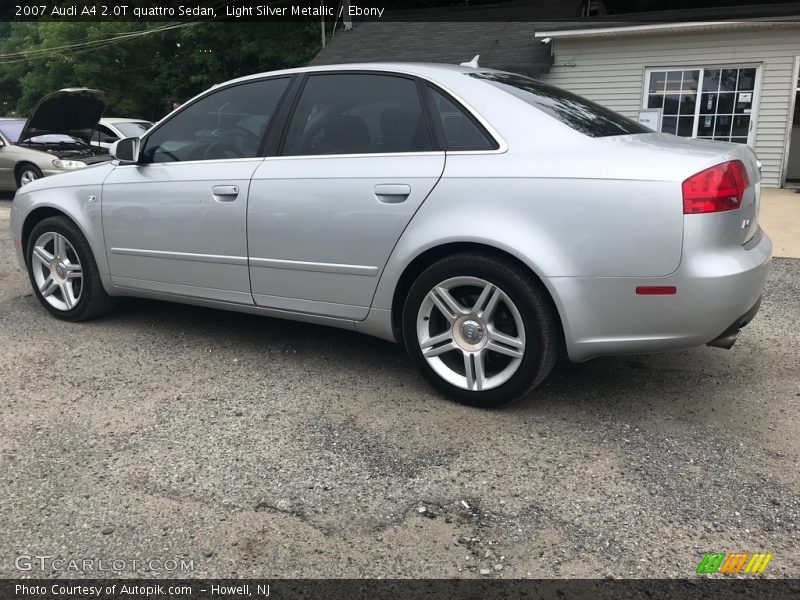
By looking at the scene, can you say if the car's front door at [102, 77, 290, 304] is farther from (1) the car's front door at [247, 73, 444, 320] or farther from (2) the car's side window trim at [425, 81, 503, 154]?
(2) the car's side window trim at [425, 81, 503, 154]

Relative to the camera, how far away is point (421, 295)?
3.27 metres

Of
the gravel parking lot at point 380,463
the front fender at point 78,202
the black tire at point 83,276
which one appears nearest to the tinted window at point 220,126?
the front fender at point 78,202

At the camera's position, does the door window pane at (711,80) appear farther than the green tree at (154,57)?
No

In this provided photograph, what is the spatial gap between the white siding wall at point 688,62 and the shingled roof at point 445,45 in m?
0.71

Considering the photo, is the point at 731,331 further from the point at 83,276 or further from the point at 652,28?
the point at 652,28

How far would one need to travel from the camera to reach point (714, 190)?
2775mm

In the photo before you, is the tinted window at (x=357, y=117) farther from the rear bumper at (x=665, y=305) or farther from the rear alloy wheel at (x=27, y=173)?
the rear alloy wheel at (x=27, y=173)

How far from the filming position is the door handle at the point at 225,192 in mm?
3744

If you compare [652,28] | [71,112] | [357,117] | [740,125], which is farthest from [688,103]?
[357,117]

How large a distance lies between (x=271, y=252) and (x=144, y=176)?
111 centimetres

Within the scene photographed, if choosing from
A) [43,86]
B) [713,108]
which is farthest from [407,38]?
[43,86]

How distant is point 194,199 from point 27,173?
9.39 meters

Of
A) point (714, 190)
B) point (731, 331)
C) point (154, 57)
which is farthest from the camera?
point (154, 57)

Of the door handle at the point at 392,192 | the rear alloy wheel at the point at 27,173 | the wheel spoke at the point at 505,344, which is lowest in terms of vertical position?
the rear alloy wheel at the point at 27,173
